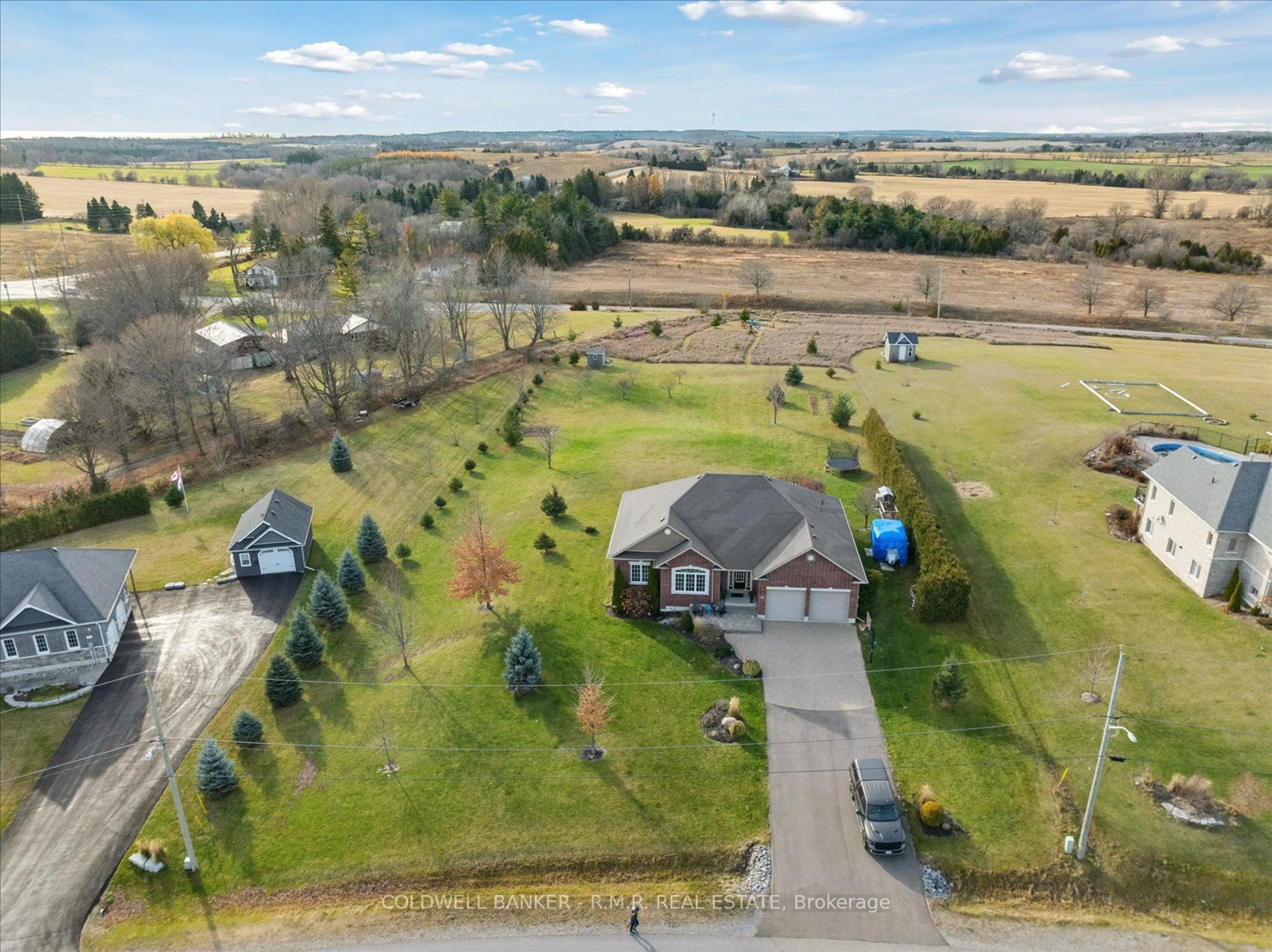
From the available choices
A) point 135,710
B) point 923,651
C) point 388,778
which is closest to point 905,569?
point 923,651

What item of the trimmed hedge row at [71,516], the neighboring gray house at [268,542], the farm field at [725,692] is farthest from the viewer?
the trimmed hedge row at [71,516]

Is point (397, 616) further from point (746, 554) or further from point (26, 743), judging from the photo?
point (746, 554)

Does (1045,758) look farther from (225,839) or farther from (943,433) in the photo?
(943,433)

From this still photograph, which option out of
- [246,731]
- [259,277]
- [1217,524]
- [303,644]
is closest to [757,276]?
[259,277]

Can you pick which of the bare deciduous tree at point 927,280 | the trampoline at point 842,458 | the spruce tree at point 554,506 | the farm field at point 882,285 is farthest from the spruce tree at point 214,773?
the bare deciduous tree at point 927,280

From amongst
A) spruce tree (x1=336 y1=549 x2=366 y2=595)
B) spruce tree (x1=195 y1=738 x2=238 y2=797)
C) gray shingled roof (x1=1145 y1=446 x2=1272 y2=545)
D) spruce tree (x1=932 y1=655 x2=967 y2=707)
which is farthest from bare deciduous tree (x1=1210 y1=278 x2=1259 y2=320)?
spruce tree (x1=195 y1=738 x2=238 y2=797)

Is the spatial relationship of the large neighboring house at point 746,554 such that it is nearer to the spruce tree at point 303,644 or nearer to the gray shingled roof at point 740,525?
the gray shingled roof at point 740,525

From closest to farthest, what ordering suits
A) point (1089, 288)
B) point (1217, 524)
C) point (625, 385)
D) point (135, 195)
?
point (1217, 524) < point (625, 385) < point (1089, 288) < point (135, 195)
